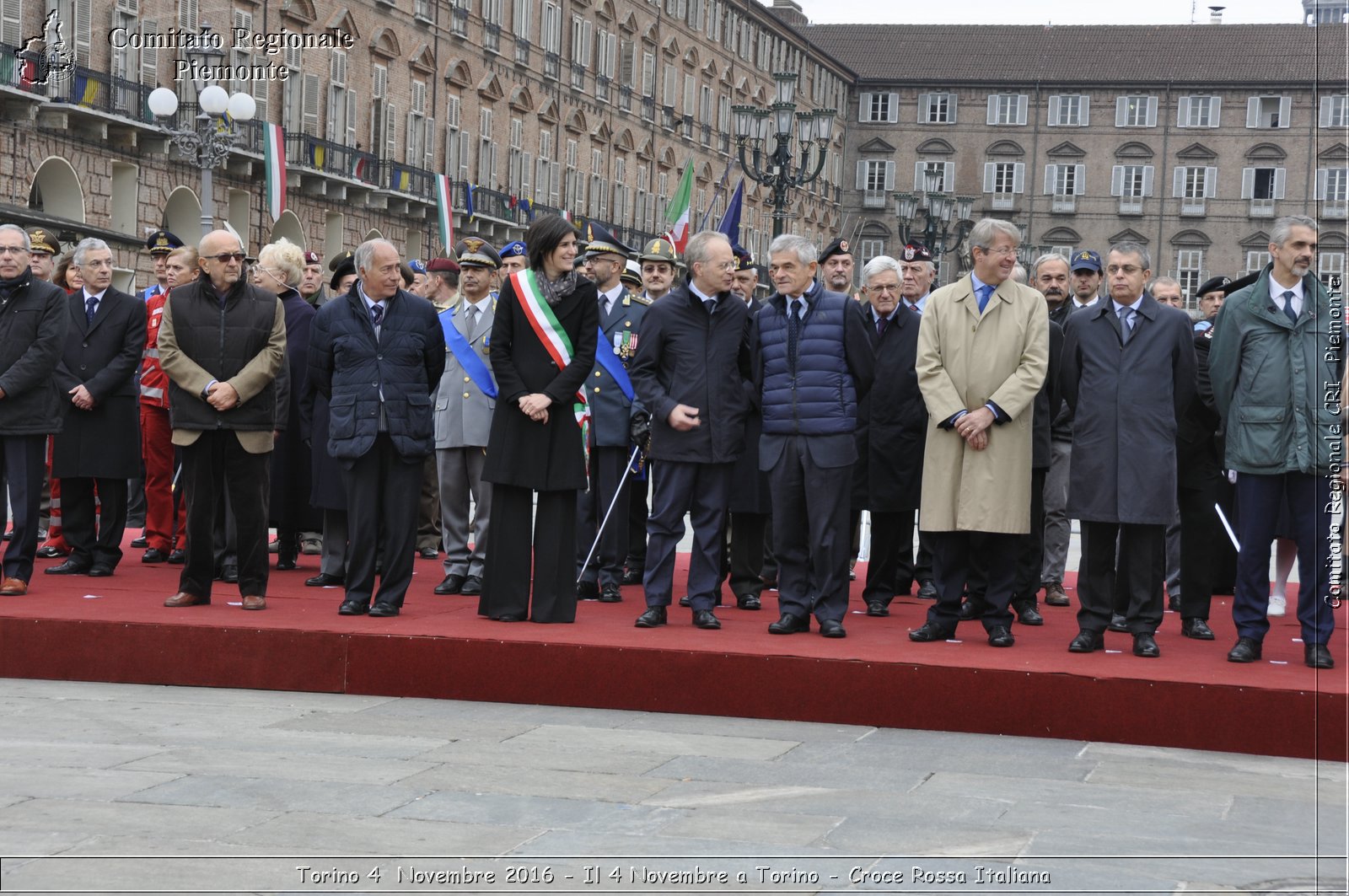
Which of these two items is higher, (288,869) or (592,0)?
(592,0)

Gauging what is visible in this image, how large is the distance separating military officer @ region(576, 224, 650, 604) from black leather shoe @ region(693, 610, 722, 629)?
1.17m

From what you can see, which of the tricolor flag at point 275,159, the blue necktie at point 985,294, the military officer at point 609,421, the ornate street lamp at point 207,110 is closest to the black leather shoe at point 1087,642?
the blue necktie at point 985,294

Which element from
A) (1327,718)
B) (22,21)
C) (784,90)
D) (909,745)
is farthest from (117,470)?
(22,21)

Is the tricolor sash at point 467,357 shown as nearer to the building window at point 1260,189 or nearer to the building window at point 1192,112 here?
the building window at point 1260,189

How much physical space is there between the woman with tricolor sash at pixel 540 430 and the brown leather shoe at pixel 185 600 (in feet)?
4.32

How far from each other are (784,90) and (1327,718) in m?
17.5

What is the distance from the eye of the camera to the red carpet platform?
6.68 metres

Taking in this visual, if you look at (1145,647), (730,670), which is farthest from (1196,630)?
(730,670)

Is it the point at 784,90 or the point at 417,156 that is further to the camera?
the point at 417,156

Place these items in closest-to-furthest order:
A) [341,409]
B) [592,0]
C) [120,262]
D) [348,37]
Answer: [341,409] < [120,262] < [348,37] < [592,0]

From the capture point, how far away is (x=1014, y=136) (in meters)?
78.5

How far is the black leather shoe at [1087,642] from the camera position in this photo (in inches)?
295

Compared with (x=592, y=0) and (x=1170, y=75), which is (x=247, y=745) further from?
(x=1170, y=75)

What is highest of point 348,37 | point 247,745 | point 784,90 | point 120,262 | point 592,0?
point 592,0
